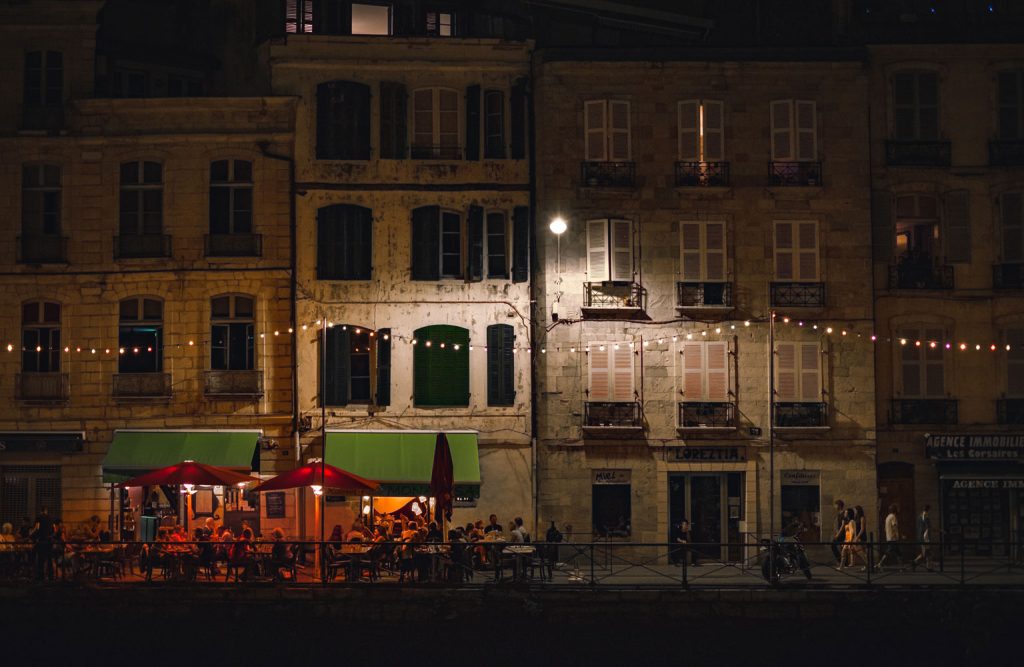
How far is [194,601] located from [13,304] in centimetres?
1218

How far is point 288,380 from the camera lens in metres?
37.4

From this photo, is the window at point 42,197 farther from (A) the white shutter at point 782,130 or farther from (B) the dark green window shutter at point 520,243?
(A) the white shutter at point 782,130

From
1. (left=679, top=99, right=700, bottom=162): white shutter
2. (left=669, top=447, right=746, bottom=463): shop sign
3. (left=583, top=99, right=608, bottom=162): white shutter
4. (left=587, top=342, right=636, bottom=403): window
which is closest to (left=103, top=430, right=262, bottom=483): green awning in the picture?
(left=587, top=342, right=636, bottom=403): window

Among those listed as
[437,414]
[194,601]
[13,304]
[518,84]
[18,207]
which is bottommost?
[194,601]

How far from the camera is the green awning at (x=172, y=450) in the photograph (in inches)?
1426

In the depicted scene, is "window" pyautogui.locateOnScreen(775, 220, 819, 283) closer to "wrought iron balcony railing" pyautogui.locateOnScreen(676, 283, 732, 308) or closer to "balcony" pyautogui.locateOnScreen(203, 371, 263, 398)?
"wrought iron balcony railing" pyautogui.locateOnScreen(676, 283, 732, 308)

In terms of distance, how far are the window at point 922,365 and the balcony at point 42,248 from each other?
71.2 feet

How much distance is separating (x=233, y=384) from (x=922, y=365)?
17821 millimetres

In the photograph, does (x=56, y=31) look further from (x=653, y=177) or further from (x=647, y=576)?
(x=647, y=576)

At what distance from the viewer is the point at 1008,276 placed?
38.0 metres

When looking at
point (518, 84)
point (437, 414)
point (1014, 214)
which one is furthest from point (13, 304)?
point (1014, 214)

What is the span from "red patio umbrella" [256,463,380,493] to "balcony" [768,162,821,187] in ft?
45.2

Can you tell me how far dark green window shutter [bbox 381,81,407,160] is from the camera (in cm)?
3788

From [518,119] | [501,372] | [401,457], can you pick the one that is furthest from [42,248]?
[518,119]
